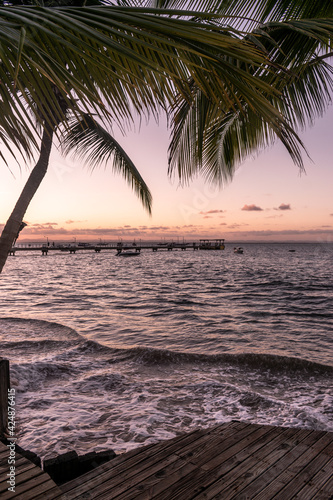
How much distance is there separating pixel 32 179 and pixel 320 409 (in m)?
6.64

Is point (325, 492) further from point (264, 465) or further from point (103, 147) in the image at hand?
point (103, 147)

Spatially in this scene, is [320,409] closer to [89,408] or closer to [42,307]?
[89,408]

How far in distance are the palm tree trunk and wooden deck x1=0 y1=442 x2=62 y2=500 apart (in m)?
3.92

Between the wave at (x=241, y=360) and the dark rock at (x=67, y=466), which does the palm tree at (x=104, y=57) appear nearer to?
the dark rock at (x=67, y=466)

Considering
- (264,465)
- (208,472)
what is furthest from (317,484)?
(208,472)

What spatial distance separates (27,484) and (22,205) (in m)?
4.88

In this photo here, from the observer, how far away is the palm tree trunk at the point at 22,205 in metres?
5.86

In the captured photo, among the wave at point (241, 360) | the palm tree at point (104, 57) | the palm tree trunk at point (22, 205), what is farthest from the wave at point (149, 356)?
the palm tree at point (104, 57)

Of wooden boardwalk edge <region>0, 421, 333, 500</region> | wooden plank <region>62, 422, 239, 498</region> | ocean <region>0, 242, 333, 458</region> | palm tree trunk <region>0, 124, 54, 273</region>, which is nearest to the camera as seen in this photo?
wooden boardwalk edge <region>0, 421, 333, 500</region>

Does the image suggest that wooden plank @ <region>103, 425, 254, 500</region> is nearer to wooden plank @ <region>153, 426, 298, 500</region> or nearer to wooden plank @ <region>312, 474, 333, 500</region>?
wooden plank @ <region>153, 426, 298, 500</region>

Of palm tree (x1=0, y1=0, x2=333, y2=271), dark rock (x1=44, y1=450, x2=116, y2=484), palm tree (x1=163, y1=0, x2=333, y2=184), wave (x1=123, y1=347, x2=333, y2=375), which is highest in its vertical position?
palm tree (x1=163, y1=0, x2=333, y2=184)

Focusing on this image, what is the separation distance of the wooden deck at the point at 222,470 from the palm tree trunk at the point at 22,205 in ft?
13.3

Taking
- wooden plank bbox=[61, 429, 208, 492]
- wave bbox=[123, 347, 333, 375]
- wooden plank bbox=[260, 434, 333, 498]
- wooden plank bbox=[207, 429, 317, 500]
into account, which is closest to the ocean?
wave bbox=[123, 347, 333, 375]

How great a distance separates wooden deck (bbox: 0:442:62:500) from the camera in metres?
2.03
